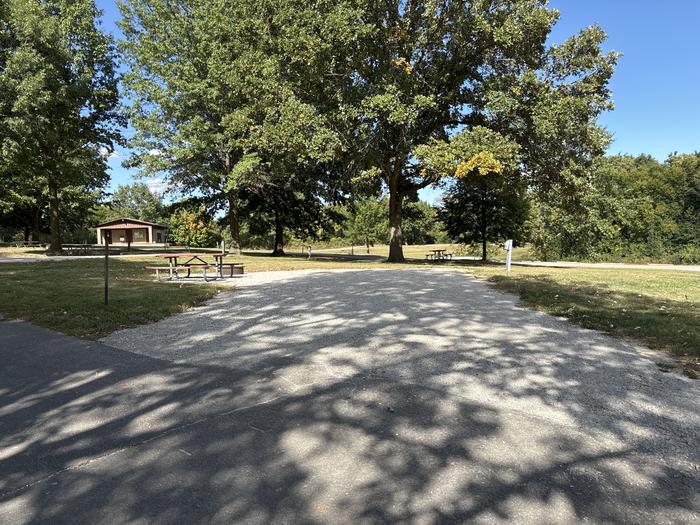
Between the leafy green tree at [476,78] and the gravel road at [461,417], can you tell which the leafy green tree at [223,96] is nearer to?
the leafy green tree at [476,78]

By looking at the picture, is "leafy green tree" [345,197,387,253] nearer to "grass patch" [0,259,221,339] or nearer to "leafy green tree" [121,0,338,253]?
"leafy green tree" [121,0,338,253]

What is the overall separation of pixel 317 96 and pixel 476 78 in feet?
22.8

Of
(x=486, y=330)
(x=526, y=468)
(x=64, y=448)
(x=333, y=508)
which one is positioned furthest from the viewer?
(x=486, y=330)

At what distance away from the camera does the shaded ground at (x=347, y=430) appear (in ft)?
7.47

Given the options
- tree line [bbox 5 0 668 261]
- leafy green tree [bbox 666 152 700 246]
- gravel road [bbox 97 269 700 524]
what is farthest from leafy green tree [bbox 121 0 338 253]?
leafy green tree [bbox 666 152 700 246]

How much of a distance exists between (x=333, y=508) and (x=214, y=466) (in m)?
0.78

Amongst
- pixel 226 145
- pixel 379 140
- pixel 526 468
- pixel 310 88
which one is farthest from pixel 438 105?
pixel 526 468

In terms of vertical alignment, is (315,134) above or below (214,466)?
above

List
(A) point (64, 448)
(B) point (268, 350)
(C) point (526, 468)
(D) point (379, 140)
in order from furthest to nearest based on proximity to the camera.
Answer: (D) point (379, 140), (B) point (268, 350), (A) point (64, 448), (C) point (526, 468)

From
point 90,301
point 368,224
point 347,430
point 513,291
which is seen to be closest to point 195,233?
point 368,224

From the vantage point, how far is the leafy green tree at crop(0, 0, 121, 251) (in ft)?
70.2

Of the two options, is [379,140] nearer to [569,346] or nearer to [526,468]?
[569,346]

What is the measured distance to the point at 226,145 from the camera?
24672mm

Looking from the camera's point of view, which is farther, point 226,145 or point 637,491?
point 226,145
